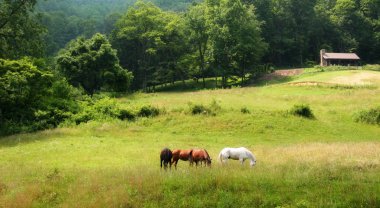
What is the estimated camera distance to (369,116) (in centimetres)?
3869

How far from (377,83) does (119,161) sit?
47.7m

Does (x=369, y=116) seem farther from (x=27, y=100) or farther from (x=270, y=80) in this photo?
(x=270, y=80)

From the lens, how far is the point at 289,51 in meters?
103

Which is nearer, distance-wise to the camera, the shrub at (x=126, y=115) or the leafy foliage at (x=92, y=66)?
the shrub at (x=126, y=115)

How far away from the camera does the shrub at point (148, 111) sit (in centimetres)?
4034

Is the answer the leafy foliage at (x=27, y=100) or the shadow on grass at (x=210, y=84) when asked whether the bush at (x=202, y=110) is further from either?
the shadow on grass at (x=210, y=84)

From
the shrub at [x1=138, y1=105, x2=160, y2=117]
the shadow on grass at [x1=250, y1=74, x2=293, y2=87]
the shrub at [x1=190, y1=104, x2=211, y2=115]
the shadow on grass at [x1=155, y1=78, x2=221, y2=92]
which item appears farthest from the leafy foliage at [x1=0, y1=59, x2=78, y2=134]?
the shadow on grass at [x1=155, y1=78, x2=221, y2=92]

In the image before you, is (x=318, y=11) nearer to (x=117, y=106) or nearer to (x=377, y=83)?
(x=377, y=83)


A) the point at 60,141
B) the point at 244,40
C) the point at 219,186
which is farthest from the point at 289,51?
the point at 219,186

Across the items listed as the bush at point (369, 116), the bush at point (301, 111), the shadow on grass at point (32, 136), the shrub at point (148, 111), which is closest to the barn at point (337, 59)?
the bush at point (369, 116)

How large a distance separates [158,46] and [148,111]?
47.8m

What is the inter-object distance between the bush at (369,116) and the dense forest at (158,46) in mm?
28656

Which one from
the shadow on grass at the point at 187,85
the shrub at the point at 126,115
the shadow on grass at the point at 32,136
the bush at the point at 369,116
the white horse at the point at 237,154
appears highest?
the shadow on grass at the point at 187,85

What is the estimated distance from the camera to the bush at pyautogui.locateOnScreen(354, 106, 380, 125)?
38.3 metres
